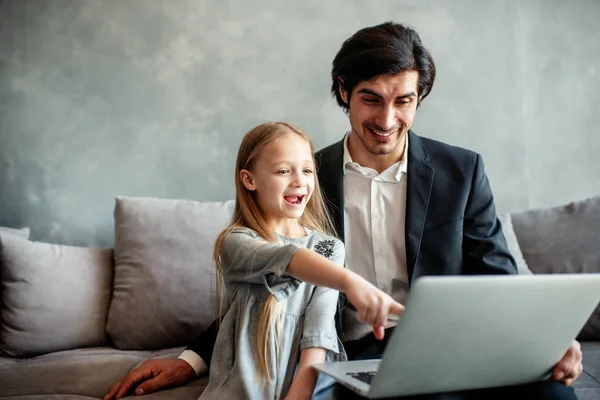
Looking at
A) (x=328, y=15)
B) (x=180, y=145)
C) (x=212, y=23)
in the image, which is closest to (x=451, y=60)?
(x=328, y=15)

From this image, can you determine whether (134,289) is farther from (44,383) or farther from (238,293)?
(238,293)

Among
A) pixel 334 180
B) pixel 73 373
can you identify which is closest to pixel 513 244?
pixel 334 180

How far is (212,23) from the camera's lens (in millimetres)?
2350

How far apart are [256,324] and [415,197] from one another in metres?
0.55

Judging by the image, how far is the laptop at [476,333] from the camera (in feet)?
Answer: 2.96

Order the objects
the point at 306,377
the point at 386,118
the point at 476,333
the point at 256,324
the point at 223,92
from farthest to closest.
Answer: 1. the point at 223,92
2. the point at 386,118
3. the point at 256,324
4. the point at 306,377
5. the point at 476,333

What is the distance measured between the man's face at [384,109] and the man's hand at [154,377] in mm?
741

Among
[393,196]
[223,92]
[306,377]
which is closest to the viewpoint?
[306,377]

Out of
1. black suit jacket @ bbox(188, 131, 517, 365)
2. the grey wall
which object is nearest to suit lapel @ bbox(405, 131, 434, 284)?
black suit jacket @ bbox(188, 131, 517, 365)

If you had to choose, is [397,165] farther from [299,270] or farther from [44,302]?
[44,302]

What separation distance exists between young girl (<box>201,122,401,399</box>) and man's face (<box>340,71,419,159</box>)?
208 millimetres

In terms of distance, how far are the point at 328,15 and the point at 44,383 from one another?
5.31 feet

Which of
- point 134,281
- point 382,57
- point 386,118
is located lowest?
point 134,281

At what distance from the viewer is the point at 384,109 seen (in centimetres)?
158
